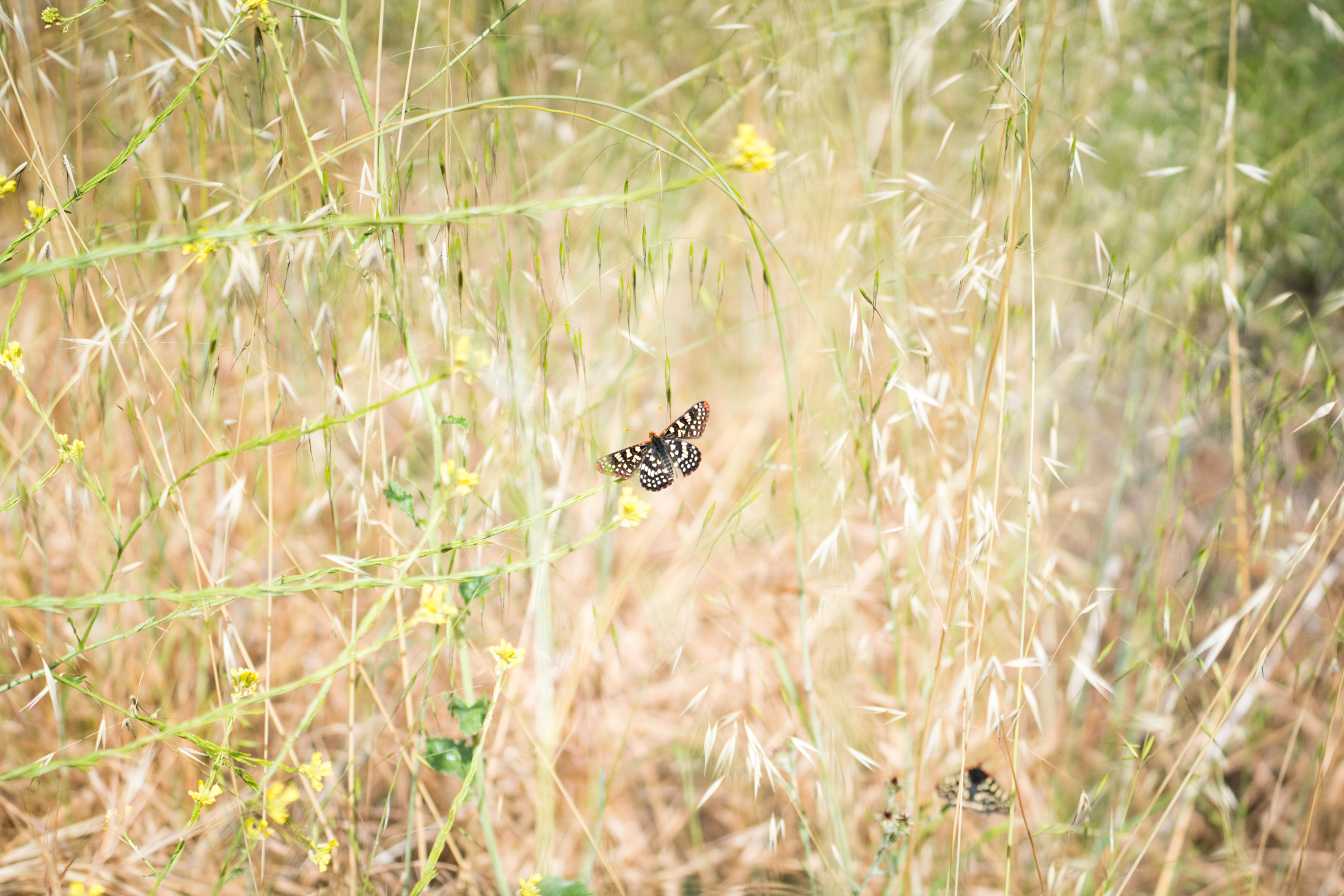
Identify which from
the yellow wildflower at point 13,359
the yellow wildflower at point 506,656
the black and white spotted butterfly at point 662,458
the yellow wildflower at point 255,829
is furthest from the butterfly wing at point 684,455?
the yellow wildflower at point 13,359

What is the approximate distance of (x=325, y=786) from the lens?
4.79 feet

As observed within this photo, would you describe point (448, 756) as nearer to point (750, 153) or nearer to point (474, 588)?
point (474, 588)

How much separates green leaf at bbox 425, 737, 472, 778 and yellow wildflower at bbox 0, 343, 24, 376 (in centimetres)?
81

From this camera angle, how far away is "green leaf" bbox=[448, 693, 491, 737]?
1.14 m

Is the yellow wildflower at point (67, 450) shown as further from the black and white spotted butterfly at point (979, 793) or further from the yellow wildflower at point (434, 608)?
the black and white spotted butterfly at point (979, 793)

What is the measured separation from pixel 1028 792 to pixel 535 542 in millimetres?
1387

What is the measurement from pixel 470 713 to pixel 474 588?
0.76 feet

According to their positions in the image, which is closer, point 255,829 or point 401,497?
point 255,829

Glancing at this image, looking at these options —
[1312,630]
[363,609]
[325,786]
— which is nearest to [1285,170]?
[1312,630]

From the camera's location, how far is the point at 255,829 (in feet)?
Result: 3.22

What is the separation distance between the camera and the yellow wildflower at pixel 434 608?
0.89 m

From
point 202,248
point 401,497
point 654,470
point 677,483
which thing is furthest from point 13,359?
point 677,483

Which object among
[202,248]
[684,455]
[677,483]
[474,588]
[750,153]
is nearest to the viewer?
[750,153]

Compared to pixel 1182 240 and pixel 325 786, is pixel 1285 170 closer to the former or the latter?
pixel 1182 240
